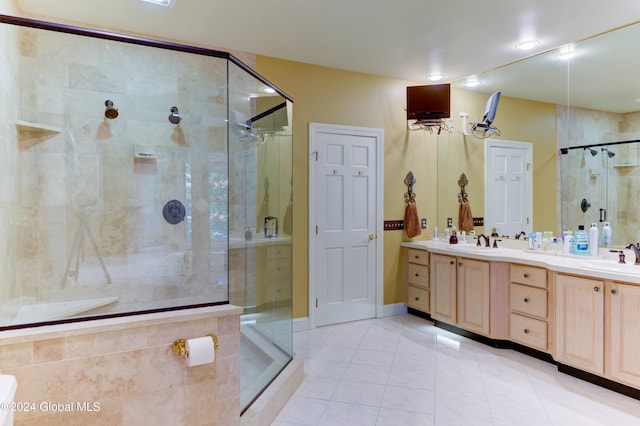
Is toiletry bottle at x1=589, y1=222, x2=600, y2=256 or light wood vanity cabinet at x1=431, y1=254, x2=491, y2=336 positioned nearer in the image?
toiletry bottle at x1=589, y1=222, x2=600, y2=256

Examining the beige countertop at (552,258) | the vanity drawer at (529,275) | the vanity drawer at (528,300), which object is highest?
the beige countertop at (552,258)

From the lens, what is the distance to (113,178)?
2.43m

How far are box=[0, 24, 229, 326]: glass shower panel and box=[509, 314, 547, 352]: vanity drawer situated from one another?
2465 mm

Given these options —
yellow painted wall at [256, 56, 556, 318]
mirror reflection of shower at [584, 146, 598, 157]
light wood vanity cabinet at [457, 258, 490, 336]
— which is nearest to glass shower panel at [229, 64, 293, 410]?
yellow painted wall at [256, 56, 556, 318]

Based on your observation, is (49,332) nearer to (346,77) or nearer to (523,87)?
(346,77)

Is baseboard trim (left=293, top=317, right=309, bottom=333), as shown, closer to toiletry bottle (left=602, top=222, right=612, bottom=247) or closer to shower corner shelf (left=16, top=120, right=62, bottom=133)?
shower corner shelf (left=16, top=120, right=62, bottom=133)

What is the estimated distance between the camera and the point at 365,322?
3.90 metres

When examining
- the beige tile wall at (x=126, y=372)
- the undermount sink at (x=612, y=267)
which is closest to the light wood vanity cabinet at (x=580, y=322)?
the undermount sink at (x=612, y=267)

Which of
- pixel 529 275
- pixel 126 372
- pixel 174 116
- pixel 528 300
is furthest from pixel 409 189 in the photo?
pixel 126 372

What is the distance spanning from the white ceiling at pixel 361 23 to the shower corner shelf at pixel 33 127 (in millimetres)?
1012

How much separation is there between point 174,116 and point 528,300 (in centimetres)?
314

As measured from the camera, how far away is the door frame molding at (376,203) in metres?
3.66

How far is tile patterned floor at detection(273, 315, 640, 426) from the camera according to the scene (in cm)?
214

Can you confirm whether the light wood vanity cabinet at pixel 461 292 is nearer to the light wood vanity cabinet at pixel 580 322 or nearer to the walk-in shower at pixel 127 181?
the light wood vanity cabinet at pixel 580 322
